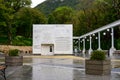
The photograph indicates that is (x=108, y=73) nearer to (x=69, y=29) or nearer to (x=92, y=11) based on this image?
(x=69, y=29)

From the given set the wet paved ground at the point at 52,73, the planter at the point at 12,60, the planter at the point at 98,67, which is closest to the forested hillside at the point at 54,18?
the planter at the point at 12,60

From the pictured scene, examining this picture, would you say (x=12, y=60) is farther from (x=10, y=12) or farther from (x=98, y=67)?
(x=10, y=12)

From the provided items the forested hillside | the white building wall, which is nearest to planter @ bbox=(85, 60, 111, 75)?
the white building wall

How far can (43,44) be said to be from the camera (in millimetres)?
58594

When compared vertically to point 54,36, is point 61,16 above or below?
above

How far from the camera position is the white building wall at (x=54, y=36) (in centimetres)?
5750

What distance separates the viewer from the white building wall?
57.5 m

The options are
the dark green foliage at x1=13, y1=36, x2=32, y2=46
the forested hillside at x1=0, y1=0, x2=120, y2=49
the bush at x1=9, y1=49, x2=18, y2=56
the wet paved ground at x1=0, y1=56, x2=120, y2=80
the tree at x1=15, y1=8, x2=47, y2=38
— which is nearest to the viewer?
the wet paved ground at x1=0, y1=56, x2=120, y2=80

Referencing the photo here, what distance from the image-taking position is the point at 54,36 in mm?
58156

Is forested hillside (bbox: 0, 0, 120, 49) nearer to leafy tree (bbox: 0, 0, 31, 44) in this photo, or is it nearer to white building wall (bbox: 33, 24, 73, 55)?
leafy tree (bbox: 0, 0, 31, 44)

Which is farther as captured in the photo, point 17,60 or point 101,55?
point 17,60

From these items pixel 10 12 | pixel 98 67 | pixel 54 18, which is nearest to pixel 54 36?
pixel 10 12

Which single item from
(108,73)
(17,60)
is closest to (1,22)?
(17,60)

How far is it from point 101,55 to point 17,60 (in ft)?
28.7
